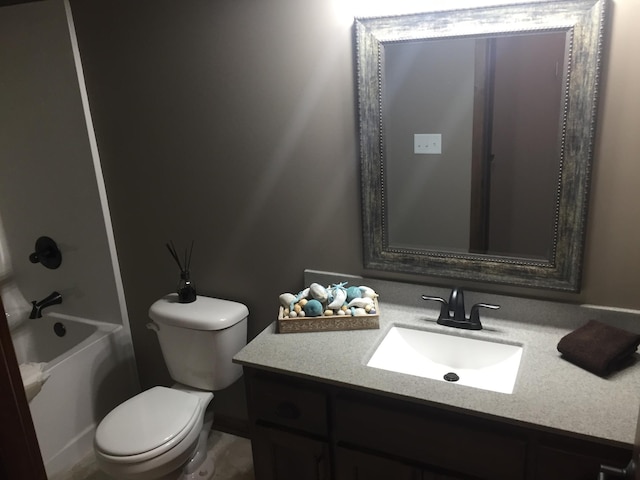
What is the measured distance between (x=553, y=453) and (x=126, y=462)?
142 centimetres

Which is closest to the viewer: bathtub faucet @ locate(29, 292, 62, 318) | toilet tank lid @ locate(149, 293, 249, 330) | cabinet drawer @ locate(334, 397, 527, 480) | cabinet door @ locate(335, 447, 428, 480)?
cabinet drawer @ locate(334, 397, 527, 480)

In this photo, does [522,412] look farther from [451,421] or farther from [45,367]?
[45,367]

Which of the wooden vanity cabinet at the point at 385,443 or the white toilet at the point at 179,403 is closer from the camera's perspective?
the wooden vanity cabinet at the point at 385,443

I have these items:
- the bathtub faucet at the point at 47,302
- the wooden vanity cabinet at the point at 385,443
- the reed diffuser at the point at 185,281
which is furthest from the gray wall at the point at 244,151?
the wooden vanity cabinet at the point at 385,443

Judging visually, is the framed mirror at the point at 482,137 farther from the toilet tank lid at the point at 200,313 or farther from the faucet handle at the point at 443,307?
the toilet tank lid at the point at 200,313

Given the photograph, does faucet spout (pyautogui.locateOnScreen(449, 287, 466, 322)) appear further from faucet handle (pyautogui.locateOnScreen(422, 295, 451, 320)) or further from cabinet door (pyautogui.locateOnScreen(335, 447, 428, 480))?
cabinet door (pyautogui.locateOnScreen(335, 447, 428, 480))

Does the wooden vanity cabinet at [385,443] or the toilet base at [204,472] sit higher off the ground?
the wooden vanity cabinet at [385,443]

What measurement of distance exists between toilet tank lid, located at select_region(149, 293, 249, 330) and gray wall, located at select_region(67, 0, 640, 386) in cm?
9

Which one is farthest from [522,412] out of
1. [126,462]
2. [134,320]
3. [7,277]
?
[7,277]

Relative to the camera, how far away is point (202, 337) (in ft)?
7.23

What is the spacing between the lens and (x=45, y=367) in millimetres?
2328

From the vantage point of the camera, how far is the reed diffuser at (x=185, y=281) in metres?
2.30

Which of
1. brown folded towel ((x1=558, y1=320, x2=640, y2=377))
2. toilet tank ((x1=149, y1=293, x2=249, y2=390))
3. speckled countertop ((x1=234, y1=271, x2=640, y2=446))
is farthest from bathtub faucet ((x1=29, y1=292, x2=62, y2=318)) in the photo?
brown folded towel ((x1=558, y1=320, x2=640, y2=377))

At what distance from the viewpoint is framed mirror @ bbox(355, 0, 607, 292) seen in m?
1.56
